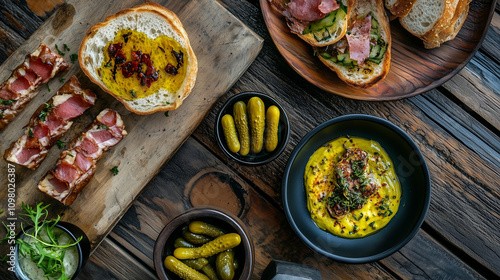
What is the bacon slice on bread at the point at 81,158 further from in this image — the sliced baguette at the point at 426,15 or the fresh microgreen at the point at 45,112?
the sliced baguette at the point at 426,15

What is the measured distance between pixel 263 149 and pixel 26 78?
1.49m

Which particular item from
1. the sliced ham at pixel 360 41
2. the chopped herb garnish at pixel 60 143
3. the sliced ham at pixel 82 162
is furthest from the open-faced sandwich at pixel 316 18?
the chopped herb garnish at pixel 60 143

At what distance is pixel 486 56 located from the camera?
2580mm

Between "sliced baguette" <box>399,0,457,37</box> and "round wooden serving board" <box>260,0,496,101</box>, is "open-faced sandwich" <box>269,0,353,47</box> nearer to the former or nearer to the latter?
"round wooden serving board" <box>260,0,496,101</box>

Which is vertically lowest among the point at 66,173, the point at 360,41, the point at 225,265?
the point at 225,265

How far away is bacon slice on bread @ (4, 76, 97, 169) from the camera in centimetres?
231

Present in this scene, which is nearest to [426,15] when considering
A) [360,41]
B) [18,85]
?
[360,41]

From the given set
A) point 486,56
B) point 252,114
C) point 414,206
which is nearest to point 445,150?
point 414,206

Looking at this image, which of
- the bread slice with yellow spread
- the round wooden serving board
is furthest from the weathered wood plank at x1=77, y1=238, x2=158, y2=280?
the round wooden serving board

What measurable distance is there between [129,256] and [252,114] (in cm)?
124

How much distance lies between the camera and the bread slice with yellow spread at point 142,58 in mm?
2301

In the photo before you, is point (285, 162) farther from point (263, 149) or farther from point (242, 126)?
point (242, 126)

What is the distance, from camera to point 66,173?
230 cm

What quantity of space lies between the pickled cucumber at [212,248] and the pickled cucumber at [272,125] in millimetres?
578
